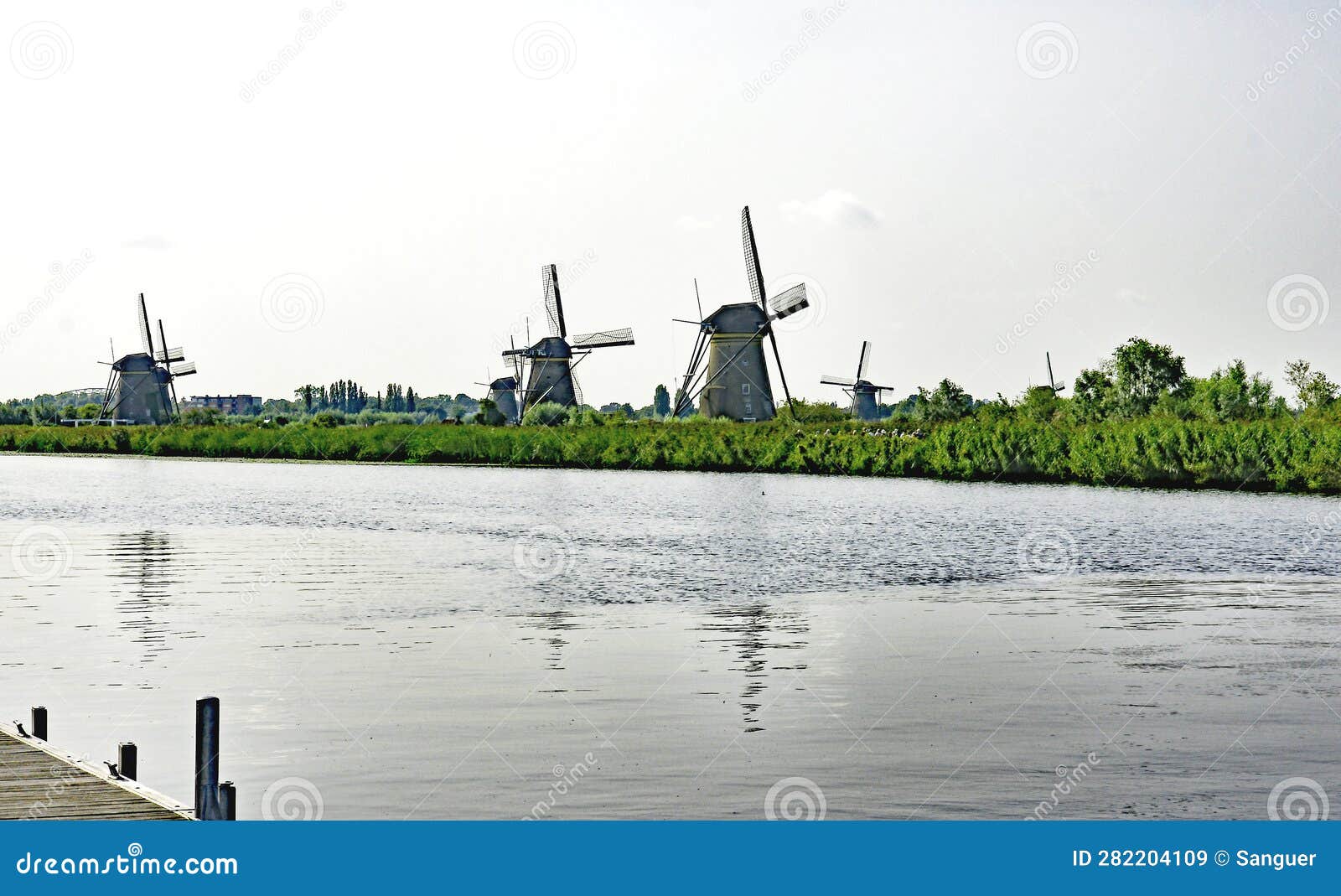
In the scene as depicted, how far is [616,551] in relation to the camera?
2759 centimetres

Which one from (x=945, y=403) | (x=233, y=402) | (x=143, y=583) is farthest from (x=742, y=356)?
(x=233, y=402)

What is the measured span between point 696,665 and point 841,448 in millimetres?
47750

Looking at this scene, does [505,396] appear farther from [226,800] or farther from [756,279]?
[226,800]

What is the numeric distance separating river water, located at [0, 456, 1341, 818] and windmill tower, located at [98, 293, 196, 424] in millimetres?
65743

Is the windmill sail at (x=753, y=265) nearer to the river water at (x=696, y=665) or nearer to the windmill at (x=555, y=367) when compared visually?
the windmill at (x=555, y=367)

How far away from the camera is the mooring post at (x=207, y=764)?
25.4 ft

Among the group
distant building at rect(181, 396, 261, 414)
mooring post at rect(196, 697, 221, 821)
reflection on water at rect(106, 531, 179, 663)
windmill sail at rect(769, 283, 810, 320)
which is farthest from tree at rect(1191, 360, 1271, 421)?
distant building at rect(181, 396, 261, 414)

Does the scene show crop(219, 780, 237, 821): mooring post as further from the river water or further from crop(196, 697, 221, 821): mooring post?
the river water

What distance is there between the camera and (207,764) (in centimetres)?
782

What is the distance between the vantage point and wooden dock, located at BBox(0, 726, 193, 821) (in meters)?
7.71

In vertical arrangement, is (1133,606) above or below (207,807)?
below

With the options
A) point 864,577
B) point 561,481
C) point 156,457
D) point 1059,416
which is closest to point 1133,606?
point 864,577

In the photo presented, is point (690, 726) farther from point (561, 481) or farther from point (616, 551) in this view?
point (561, 481)
